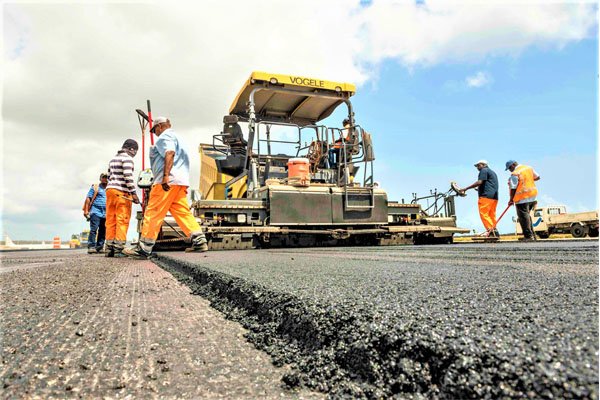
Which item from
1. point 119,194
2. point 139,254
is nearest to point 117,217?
point 119,194

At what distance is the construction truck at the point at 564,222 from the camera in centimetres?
1798

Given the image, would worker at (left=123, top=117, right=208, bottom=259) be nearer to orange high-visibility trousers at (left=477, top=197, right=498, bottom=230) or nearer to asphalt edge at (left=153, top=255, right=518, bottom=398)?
asphalt edge at (left=153, top=255, right=518, bottom=398)

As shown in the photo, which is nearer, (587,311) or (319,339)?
(587,311)

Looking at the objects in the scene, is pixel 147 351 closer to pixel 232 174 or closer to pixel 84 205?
pixel 232 174

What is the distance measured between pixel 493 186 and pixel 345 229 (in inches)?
128

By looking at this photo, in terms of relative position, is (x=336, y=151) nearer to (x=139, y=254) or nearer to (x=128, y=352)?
(x=139, y=254)

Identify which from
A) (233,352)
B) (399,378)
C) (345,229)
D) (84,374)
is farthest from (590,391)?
(345,229)

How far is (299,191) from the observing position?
6.92m

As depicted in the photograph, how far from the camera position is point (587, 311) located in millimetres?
961

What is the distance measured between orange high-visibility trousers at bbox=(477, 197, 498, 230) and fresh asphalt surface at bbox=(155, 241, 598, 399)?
23.0 feet

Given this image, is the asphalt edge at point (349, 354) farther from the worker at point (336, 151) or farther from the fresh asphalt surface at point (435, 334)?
the worker at point (336, 151)

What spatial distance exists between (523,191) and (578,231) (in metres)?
13.5

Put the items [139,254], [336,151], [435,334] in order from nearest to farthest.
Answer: [435,334] → [139,254] → [336,151]

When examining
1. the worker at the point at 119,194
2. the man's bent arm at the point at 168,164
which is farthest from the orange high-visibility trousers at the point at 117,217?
the man's bent arm at the point at 168,164
